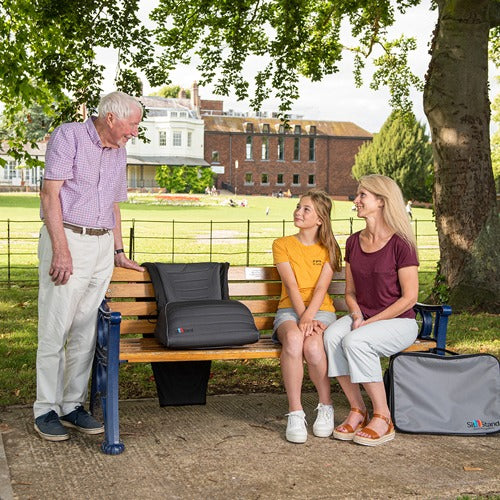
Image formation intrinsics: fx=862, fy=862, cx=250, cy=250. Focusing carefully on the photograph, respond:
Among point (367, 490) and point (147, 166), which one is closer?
point (367, 490)

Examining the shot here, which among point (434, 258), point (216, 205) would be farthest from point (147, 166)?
point (434, 258)

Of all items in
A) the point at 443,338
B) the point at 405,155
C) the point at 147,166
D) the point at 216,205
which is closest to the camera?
the point at 443,338

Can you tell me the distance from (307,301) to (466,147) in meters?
5.85

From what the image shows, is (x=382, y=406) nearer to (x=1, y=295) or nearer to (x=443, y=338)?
(x=443, y=338)

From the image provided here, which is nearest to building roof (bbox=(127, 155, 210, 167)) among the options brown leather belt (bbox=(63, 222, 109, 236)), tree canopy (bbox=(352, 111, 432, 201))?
tree canopy (bbox=(352, 111, 432, 201))

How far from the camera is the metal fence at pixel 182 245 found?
16.2 metres

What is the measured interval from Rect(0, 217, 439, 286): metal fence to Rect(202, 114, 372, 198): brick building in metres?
44.9

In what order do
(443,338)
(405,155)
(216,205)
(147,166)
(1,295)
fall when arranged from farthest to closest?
(147,166)
(405,155)
(216,205)
(1,295)
(443,338)

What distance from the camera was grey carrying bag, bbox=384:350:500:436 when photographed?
503 centimetres

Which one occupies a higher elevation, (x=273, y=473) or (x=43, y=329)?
(x=43, y=329)

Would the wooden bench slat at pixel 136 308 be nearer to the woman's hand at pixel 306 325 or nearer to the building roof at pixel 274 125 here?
the woman's hand at pixel 306 325

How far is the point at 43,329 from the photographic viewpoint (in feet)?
15.7

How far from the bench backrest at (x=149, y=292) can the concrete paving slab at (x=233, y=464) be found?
1.98ft

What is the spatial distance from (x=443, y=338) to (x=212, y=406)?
157cm
